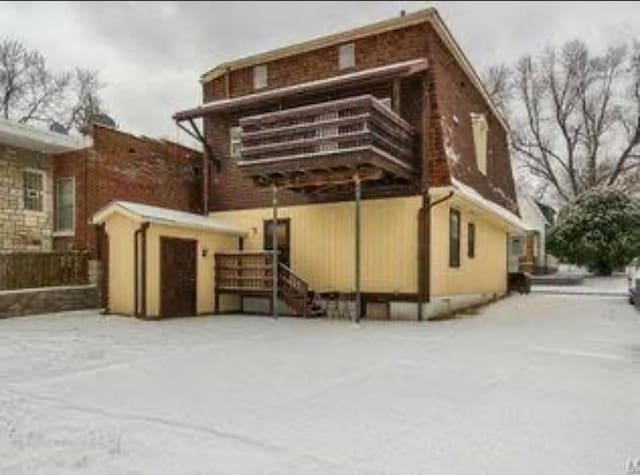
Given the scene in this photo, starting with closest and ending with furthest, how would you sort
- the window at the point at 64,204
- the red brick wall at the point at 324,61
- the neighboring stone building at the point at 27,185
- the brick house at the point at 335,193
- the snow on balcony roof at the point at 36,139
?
the brick house at the point at 335,193 → the red brick wall at the point at 324,61 → the snow on balcony roof at the point at 36,139 → the neighboring stone building at the point at 27,185 → the window at the point at 64,204

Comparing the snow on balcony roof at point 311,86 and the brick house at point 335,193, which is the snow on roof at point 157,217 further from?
the snow on balcony roof at point 311,86

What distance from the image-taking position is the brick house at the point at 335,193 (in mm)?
13398

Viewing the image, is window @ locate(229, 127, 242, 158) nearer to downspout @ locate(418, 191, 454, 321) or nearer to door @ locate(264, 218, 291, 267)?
door @ locate(264, 218, 291, 267)

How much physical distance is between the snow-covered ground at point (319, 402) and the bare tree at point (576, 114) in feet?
102

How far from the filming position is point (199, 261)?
1547cm

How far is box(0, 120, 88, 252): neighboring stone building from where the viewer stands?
15836 millimetres

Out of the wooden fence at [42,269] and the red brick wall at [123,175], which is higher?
the red brick wall at [123,175]

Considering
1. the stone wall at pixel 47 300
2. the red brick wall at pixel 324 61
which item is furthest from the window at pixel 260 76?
the stone wall at pixel 47 300

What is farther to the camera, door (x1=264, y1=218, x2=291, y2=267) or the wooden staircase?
door (x1=264, y1=218, x2=291, y2=267)

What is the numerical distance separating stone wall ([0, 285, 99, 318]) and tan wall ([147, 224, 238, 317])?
259 cm

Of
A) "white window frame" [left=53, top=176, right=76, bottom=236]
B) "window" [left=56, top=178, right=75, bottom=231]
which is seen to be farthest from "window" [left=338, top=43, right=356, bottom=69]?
"window" [left=56, top=178, right=75, bottom=231]

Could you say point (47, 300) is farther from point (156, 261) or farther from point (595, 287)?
point (595, 287)

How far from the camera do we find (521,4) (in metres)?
8.48

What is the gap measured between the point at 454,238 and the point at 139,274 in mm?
8003
